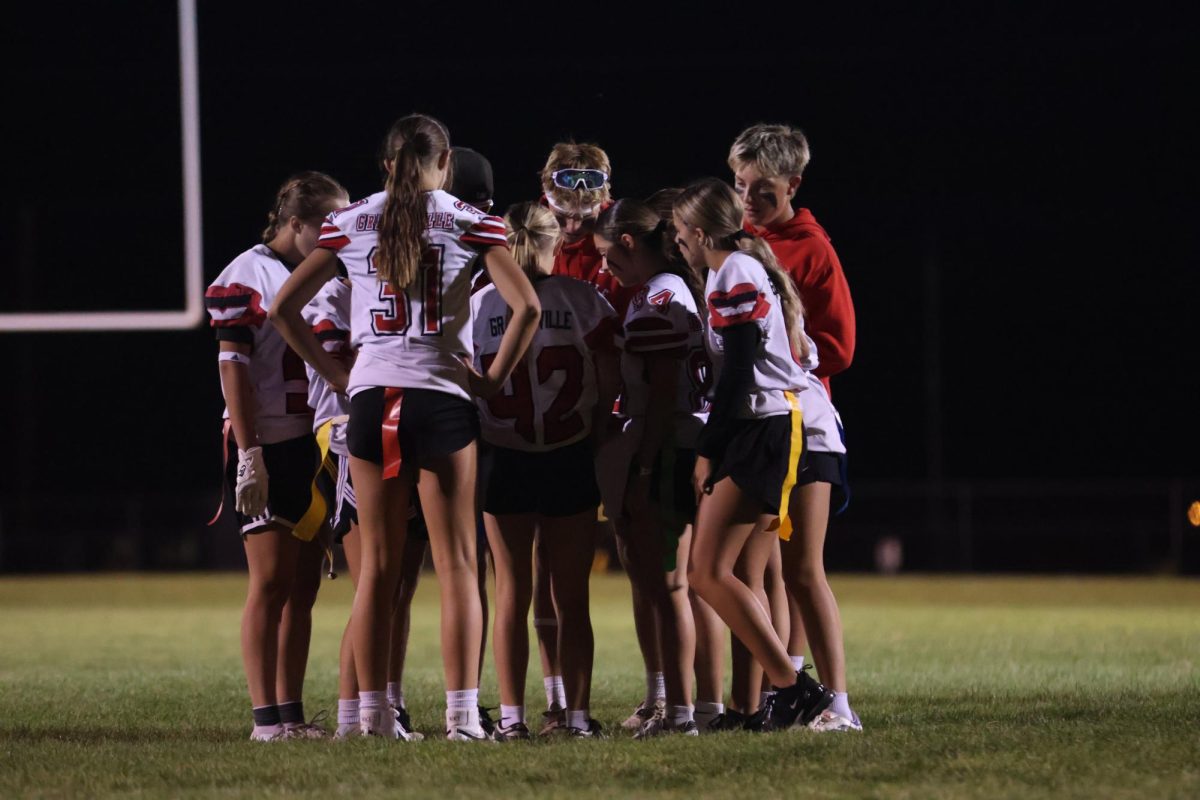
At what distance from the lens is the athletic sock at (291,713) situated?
5.72 m

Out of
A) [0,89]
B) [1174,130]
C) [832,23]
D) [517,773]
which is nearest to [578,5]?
[832,23]

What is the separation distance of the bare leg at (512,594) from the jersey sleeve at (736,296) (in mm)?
924

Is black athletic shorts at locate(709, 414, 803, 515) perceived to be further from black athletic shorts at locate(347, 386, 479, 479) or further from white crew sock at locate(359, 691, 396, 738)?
white crew sock at locate(359, 691, 396, 738)

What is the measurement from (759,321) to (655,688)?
144 cm

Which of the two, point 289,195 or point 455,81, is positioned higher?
point 455,81

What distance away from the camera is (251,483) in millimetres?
5469

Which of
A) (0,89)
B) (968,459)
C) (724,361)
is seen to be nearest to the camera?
(724,361)

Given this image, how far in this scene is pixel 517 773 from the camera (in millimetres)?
4441

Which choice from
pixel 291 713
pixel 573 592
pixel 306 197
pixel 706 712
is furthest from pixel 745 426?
pixel 291 713

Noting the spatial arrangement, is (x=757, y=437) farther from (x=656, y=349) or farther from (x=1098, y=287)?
(x=1098, y=287)

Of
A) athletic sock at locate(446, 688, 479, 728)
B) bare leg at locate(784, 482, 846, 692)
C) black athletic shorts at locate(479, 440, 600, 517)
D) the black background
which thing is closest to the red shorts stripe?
black athletic shorts at locate(479, 440, 600, 517)

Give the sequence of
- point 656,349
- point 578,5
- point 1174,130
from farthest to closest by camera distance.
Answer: point 1174,130
point 578,5
point 656,349

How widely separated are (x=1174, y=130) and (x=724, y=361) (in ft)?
94.5

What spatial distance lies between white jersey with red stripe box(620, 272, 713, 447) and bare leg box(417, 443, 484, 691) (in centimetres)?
73
